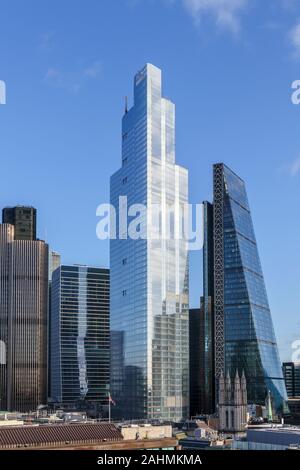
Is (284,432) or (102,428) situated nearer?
(102,428)

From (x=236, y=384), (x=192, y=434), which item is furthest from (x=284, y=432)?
(x=236, y=384)

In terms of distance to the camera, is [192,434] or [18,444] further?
[192,434]

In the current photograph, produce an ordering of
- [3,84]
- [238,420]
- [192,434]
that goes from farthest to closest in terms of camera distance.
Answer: [238,420] → [192,434] → [3,84]

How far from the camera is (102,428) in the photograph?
109 metres
